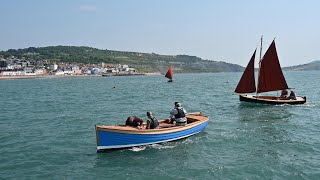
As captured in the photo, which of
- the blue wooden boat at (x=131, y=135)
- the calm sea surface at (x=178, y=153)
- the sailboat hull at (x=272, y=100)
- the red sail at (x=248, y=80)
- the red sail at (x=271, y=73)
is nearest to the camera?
the calm sea surface at (x=178, y=153)

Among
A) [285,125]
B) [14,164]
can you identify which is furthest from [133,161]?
[285,125]

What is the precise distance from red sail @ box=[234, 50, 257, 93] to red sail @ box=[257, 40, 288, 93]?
3.39 ft

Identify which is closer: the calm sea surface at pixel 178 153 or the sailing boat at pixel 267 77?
the calm sea surface at pixel 178 153

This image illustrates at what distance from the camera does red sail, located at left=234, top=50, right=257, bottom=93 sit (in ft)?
157

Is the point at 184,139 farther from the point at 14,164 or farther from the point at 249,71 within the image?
the point at 249,71

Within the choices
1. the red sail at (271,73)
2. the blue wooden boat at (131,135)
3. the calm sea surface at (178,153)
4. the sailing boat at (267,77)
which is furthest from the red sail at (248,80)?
the blue wooden boat at (131,135)

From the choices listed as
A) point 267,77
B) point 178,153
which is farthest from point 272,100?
point 178,153

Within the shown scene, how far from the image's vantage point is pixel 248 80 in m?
48.4

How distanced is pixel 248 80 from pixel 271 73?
10.5ft

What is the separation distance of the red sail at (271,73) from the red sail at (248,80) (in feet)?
A: 3.39

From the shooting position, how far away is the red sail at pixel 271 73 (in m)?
47.1

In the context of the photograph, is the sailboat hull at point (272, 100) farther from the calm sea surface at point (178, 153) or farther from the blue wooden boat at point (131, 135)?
the blue wooden boat at point (131, 135)

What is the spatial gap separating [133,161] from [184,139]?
21.5 feet

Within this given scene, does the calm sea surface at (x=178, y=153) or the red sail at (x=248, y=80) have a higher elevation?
the red sail at (x=248, y=80)
